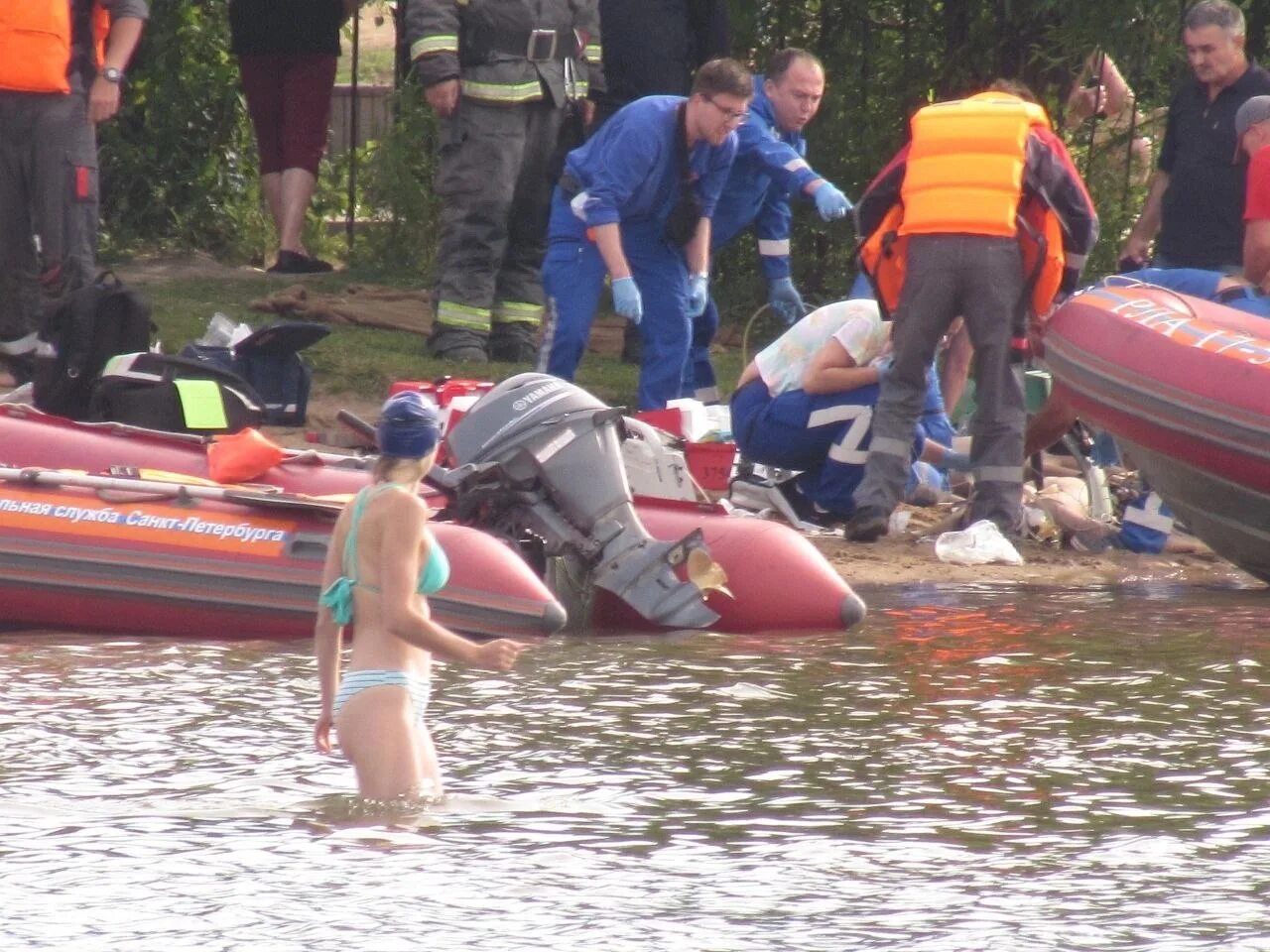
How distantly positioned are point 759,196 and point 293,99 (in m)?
2.58

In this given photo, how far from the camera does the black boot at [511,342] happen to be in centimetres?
1055

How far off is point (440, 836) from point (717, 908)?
658 mm

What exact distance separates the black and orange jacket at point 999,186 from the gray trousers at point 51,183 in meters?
2.99

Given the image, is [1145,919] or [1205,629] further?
[1205,629]

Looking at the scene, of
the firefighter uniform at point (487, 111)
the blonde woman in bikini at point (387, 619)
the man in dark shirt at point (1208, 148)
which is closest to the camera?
the blonde woman in bikini at point (387, 619)

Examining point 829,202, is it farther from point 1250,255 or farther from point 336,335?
point 336,335

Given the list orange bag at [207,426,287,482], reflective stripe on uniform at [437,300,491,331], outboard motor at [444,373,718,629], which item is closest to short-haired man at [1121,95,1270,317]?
outboard motor at [444,373,718,629]

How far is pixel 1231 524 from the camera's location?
7742 millimetres

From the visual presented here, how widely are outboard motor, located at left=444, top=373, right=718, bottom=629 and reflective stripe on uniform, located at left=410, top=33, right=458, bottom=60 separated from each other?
2.95 meters

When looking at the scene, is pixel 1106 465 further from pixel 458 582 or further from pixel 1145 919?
pixel 1145 919

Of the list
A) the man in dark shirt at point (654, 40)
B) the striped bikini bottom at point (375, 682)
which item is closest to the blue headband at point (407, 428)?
the striped bikini bottom at point (375, 682)

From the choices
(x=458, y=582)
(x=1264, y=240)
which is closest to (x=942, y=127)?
(x=1264, y=240)

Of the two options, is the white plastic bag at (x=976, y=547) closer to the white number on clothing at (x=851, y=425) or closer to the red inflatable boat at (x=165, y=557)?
the white number on clothing at (x=851, y=425)

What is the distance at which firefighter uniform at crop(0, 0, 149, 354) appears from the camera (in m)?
9.09
